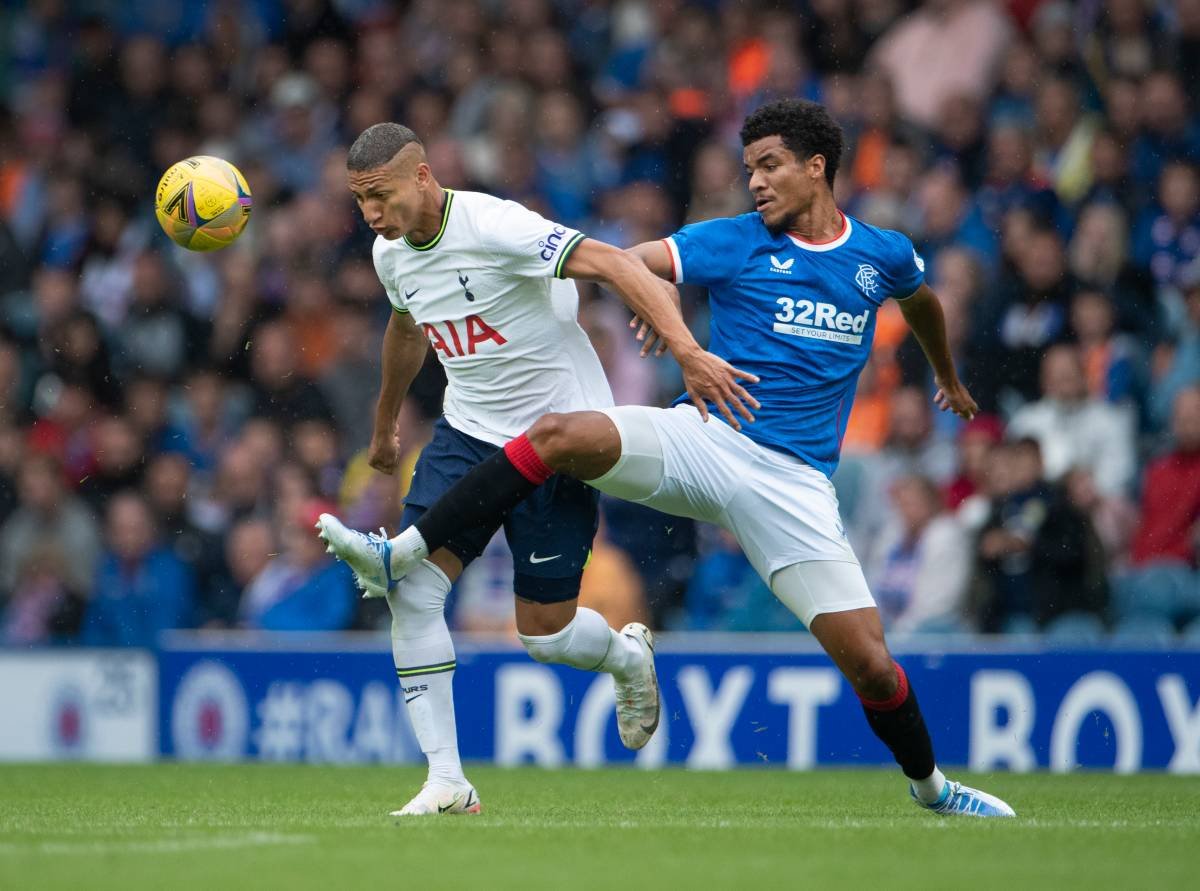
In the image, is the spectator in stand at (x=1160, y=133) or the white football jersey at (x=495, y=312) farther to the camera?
the spectator in stand at (x=1160, y=133)

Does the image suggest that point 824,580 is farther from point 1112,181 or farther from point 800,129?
point 1112,181

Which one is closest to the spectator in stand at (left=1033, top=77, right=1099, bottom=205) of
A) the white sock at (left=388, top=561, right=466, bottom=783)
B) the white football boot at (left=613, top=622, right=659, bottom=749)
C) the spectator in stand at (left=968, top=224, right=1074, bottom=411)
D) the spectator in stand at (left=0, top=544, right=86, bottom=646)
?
the spectator in stand at (left=968, top=224, right=1074, bottom=411)

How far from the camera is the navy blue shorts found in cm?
739

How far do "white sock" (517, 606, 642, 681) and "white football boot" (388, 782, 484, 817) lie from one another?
63cm

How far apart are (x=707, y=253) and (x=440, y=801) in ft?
7.24

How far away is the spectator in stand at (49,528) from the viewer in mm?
13820

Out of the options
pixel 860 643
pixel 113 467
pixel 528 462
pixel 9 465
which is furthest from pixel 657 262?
pixel 9 465

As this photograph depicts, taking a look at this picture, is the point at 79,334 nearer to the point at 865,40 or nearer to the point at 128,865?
the point at 865,40

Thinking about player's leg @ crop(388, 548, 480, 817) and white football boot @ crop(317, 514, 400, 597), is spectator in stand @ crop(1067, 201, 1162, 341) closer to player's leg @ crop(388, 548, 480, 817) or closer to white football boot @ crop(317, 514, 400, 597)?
player's leg @ crop(388, 548, 480, 817)


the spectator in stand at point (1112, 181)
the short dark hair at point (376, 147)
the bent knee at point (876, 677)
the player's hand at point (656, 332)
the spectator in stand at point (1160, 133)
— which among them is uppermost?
the spectator in stand at point (1160, 133)

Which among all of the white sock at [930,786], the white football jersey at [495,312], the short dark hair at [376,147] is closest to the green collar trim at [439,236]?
the white football jersey at [495,312]

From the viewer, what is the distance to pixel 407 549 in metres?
6.94

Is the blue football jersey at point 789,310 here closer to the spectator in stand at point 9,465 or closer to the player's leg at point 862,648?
the player's leg at point 862,648

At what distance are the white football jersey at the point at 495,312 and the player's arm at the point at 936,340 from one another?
4.14ft
